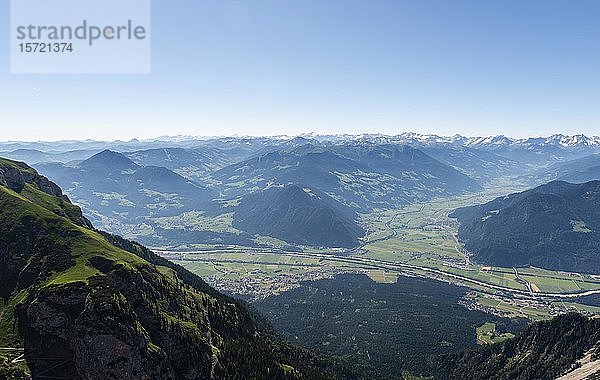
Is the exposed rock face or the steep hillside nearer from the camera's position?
the exposed rock face

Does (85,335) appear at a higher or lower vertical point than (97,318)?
lower

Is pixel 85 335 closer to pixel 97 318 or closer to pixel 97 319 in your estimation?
pixel 97 319

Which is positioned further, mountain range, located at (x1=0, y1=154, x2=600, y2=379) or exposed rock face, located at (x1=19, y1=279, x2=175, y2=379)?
mountain range, located at (x1=0, y1=154, x2=600, y2=379)

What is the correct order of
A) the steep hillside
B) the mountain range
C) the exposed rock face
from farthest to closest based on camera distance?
1. the steep hillside
2. the mountain range
3. the exposed rock face

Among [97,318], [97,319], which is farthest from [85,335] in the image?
[97,318]

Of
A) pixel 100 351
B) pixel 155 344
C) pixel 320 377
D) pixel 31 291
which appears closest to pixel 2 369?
pixel 100 351

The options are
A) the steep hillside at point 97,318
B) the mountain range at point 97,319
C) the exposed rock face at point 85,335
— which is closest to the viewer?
the exposed rock face at point 85,335

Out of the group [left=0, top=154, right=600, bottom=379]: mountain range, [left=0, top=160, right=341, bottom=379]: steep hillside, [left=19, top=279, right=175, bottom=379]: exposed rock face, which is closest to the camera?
[left=19, top=279, right=175, bottom=379]: exposed rock face

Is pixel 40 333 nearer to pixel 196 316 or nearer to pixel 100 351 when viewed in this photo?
pixel 100 351
